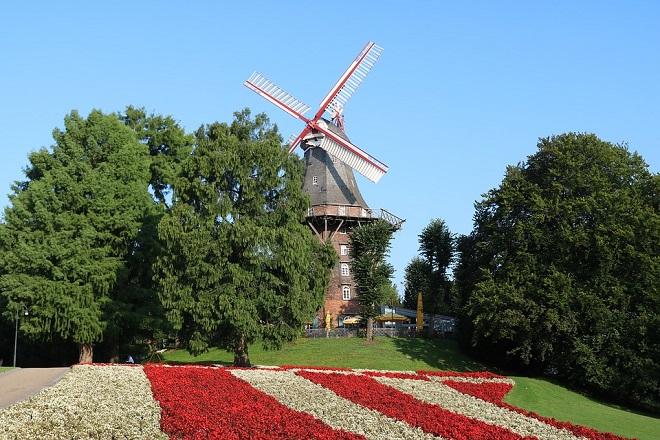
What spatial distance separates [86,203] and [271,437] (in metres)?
27.3

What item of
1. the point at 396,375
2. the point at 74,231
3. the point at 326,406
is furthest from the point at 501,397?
the point at 74,231

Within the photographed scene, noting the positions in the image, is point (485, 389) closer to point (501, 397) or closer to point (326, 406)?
point (501, 397)

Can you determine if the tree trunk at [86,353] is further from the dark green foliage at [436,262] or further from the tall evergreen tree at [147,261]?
the dark green foliage at [436,262]

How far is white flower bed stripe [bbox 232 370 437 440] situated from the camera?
16.8m

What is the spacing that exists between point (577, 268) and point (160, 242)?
24.7 metres

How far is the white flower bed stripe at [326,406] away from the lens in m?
16.8

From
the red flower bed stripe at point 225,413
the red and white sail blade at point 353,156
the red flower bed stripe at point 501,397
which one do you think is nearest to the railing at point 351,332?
the red and white sail blade at point 353,156

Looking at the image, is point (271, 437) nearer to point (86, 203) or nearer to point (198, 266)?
point (198, 266)

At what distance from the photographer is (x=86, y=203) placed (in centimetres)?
3838

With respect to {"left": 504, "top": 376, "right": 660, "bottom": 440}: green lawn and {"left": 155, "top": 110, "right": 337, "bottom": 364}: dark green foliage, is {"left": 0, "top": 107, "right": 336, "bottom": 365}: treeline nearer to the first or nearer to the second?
{"left": 155, "top": 110, "right": 337, "bottom": 364}: dark green foliage

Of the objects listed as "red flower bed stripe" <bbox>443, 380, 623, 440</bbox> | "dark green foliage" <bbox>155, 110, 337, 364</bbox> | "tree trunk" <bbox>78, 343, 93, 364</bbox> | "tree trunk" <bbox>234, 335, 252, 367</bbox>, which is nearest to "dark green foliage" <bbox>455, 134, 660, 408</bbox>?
"red flower bed stripe" <bbox>443, 380, 623, 440</bbox>

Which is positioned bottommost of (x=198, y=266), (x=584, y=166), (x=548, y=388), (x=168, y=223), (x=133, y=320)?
(x=548, y=388)

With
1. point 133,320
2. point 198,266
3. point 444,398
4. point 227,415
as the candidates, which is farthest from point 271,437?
point 133,320

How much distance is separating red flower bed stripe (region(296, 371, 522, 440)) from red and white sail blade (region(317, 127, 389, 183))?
123 feet
